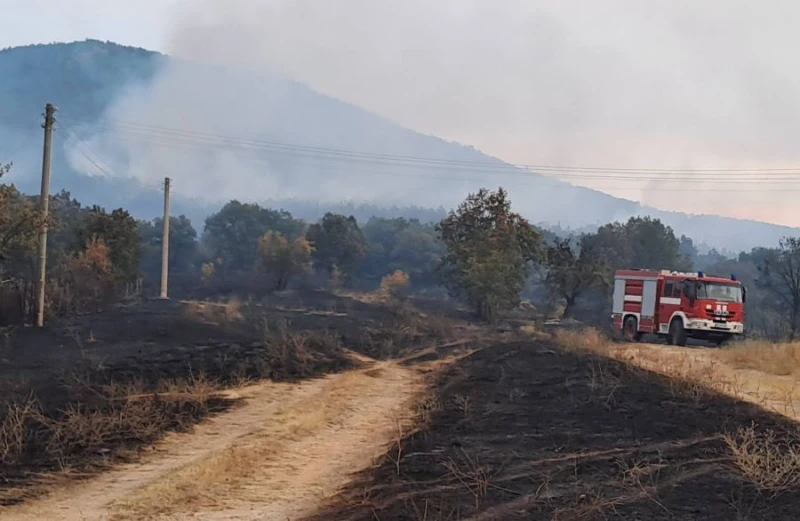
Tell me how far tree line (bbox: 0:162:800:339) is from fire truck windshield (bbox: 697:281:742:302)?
739 centimetres

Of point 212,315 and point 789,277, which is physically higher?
point 789,277

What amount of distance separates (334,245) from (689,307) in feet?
184

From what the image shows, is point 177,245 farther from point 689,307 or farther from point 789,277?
point 689,307

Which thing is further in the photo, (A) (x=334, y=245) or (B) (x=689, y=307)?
(A) (x=334, y=245)

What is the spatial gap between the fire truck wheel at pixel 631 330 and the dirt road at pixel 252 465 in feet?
57.6

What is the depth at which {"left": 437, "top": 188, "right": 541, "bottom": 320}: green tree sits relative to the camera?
147ft

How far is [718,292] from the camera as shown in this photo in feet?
99.0

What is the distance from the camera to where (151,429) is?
13.2 m

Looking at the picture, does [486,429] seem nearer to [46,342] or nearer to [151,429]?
[151,429]

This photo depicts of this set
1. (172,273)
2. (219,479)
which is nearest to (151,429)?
(219,479)

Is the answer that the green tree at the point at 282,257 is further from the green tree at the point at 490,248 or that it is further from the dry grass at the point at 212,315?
the dry grass at the point at 212,315

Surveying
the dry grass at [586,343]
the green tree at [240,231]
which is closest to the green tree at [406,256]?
the green tree at [240,231]

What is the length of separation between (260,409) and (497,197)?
34.9 m

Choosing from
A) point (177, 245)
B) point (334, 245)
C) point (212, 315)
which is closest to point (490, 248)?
point (212, 315)
